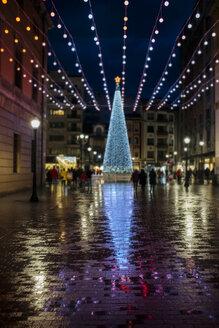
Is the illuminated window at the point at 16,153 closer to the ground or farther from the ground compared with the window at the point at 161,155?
closer to the ground

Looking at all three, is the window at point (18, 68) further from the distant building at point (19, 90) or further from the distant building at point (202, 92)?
the distant building at point (202, 92)

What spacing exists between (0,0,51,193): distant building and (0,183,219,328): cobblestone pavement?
12583 millimetres

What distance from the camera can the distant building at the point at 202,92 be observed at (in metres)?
45.3

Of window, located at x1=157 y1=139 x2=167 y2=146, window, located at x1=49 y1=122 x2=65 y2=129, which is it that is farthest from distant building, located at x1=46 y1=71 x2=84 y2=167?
window, located at x1=157 y1=139 x2=167 y2=146

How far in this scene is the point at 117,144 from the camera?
160ft

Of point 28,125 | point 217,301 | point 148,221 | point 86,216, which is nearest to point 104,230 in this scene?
point 148,221

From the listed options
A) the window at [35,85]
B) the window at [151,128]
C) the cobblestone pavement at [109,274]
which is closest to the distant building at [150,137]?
the window at [151,128]

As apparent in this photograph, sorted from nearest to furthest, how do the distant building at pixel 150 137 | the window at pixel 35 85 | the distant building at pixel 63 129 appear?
the window at pixel 35 85
the distant building at pixel 63 129
the distant building at pixel 150 137

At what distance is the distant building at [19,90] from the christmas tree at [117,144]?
1419 cm

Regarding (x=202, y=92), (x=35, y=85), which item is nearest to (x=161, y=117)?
(x=202, y=92)

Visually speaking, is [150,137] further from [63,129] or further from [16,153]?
[16,153]

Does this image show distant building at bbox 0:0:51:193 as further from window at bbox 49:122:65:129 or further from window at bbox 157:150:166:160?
window at bbox 157:150:166:160

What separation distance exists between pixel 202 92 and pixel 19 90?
31.5 m

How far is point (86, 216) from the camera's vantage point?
14.2 metres
